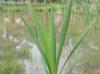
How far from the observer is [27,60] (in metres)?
5.24

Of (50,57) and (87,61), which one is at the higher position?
(50,57)

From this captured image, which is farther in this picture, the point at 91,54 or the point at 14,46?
the point at 14,46

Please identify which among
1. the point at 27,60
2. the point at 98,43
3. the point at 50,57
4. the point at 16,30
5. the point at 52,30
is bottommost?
the point at 16,30

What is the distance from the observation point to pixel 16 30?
9.72 meters

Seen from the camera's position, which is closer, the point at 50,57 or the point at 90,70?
the point at 50,57

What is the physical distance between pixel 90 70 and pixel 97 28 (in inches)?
189

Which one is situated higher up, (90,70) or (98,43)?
(90,70)

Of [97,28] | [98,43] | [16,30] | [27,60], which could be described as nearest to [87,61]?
[27,60]

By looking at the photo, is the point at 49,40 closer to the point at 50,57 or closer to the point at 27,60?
the point at 50,57

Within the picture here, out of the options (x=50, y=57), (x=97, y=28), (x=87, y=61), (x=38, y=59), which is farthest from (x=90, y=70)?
(x=97, y=28)

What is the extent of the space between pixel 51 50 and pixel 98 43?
167 inches

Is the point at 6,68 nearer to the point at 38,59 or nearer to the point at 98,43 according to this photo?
the point at 38,59

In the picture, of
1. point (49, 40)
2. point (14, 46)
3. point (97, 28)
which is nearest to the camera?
point (49, 40)

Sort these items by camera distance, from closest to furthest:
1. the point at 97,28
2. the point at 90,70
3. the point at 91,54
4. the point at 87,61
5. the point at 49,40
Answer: the point at 49,40 < the point at 90,70 < the point at 87,61 < the point at 91,54 < the point at 97,28
